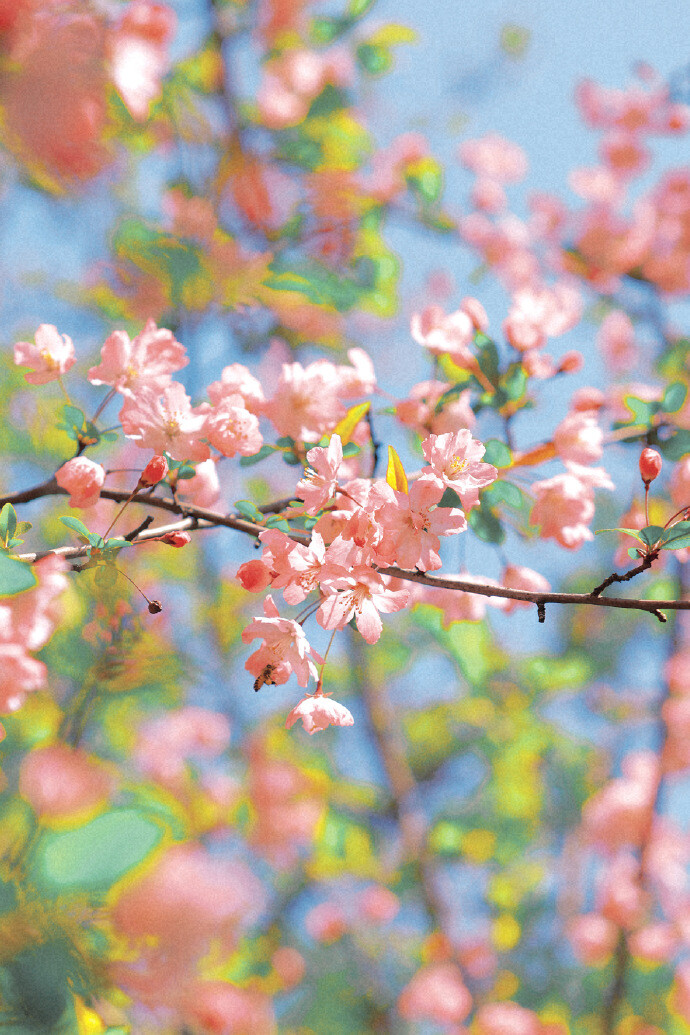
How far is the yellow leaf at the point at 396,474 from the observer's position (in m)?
0.70

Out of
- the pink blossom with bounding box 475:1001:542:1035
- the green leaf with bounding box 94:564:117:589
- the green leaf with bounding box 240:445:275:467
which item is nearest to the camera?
the green leaf with bounding box 94:564:117:589

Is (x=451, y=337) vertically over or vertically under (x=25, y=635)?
over

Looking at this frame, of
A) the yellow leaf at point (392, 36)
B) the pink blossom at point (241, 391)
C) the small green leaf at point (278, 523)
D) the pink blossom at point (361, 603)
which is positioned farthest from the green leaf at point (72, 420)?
the yellow leaf at point (392, 36)

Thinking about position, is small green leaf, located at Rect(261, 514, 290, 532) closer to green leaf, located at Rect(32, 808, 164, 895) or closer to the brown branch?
the brown branch

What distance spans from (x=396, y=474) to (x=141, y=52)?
1.28 meters

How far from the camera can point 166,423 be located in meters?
Result: 0.78

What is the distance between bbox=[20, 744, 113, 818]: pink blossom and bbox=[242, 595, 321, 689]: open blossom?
0.62 ft

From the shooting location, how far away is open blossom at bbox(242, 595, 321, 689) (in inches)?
28.3

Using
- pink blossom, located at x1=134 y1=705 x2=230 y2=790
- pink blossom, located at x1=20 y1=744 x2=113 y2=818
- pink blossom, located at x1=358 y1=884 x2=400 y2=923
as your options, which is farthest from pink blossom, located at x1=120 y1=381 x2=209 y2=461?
pink blossom, located at x1=358 y1=884 x2=400 y2=923

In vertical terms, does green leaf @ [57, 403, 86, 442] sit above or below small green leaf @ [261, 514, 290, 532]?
above

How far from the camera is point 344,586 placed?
68 cm

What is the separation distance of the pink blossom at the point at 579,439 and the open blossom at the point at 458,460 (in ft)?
0.85

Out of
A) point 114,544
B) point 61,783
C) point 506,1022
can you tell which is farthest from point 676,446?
point 506,1022

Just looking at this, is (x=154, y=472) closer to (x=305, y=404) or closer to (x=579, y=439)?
(x=305, y=404)
